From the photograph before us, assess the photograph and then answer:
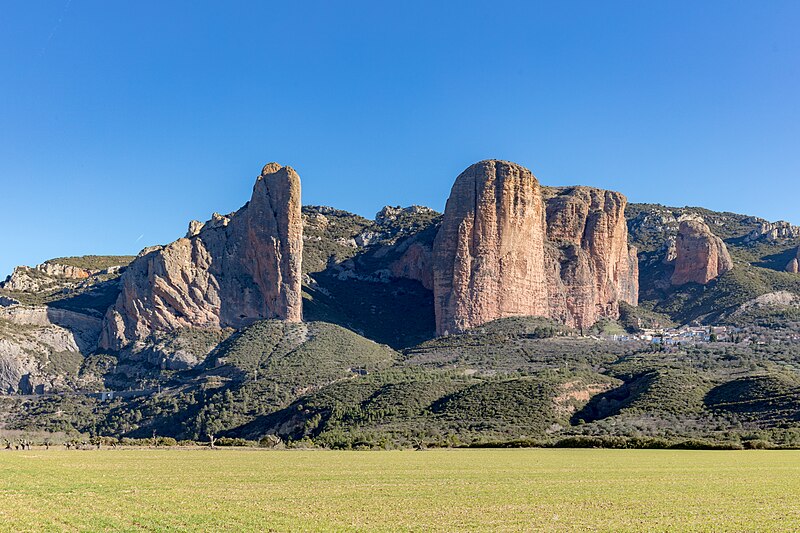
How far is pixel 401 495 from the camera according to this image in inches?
1383

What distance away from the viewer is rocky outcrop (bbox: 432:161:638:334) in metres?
138

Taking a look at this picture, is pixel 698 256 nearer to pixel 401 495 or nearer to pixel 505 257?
pixel 505 257

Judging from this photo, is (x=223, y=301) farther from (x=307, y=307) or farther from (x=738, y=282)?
(x=738, y=282)

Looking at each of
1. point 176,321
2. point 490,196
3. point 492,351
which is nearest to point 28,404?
point 176,321

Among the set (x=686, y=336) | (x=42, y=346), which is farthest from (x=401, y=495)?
(x=686, y=336)

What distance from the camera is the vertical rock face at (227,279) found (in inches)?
5231

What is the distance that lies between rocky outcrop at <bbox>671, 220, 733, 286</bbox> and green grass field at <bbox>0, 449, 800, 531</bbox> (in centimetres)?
11710

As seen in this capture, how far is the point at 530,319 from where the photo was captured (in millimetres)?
141000

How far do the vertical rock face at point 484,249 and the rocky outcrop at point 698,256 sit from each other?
44447mm

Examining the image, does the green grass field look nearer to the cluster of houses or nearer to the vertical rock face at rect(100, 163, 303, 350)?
the vertical rock face at rect(100, 163, 303, 350)

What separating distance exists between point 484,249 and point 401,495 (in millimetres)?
105051

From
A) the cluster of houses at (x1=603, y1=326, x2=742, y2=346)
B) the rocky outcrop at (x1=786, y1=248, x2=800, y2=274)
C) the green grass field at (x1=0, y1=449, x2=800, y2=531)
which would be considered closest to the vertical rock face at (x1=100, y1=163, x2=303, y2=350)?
the cluster of houses at (x1=603, y1=326, x2=742, y2=346)

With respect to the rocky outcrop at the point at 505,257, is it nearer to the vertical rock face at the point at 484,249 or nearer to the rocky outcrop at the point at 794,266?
the vertical rock face at the point at 484,249

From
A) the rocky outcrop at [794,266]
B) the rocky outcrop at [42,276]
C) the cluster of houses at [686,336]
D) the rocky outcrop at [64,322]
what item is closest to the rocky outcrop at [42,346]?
the rocky outcrop at [64,322]
